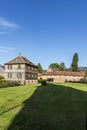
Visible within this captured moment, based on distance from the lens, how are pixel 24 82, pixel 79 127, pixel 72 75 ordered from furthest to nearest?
1. pixel 72 75
2. pixel 24 82
3. pixel 79 127

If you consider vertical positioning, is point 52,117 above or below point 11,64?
below

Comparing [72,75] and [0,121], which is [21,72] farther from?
[0,121]

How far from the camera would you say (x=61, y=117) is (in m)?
14.4

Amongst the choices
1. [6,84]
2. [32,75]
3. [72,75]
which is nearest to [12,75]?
[32,75]

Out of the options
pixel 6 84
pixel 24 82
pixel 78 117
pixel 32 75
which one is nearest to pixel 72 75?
pixel 32 75

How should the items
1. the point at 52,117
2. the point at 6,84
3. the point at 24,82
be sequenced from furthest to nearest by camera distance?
1. the point at 24,82
2. the point at 6,84
3. the point at 52,117

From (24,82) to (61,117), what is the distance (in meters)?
53.1

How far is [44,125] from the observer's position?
12.3 m

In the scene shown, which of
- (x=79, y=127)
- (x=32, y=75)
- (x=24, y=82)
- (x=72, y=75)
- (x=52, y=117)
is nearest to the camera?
(x=79, y=127)

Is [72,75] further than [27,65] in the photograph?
Yes

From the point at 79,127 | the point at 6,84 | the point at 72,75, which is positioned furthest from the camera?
the point at 72,75

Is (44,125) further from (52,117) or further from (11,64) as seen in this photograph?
(11,64)

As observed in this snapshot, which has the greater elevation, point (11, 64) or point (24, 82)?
point (11, 64)

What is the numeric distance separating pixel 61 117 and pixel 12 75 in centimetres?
5571
